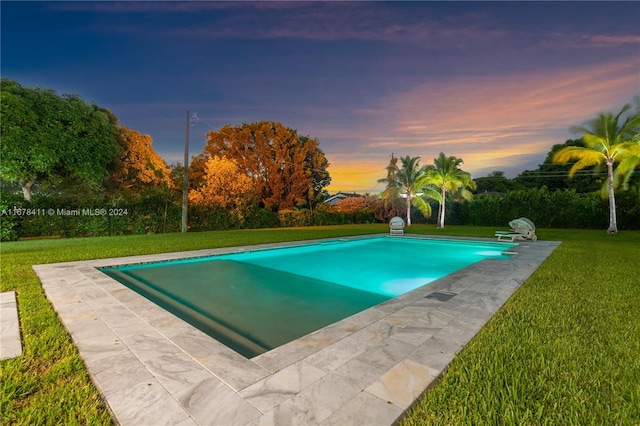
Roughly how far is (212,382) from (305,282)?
4.63 m

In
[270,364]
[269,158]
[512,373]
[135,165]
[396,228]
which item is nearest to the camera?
[512,373]

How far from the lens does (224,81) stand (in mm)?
17797

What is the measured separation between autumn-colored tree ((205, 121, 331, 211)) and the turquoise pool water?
1750cm

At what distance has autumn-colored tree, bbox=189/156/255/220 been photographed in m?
20.1

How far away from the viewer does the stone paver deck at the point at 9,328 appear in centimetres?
248

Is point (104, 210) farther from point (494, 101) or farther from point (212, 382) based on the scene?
point (494, 101)

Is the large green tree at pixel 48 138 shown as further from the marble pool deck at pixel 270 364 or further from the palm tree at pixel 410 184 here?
the palm tree at pixel 410 184

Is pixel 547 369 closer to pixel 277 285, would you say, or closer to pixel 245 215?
pixel 277 285

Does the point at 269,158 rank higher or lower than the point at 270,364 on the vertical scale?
higher

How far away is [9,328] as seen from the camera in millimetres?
2949

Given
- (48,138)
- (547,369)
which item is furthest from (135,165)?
(547,369)

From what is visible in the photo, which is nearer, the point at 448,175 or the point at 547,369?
the point at 547,369

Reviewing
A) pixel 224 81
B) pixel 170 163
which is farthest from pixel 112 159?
pixel 170 163

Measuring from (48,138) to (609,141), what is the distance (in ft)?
95.5
